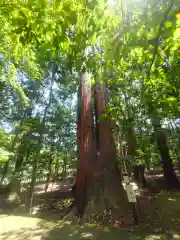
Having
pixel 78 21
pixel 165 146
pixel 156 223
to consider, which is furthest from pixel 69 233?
pixel 165 146

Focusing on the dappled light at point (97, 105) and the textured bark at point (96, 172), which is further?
the textured bark at point (96, 172)

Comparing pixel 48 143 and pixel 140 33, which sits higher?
pixel 48 143

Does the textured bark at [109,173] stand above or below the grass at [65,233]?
above

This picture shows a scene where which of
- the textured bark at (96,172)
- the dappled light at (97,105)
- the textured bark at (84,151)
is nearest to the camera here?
the dappled light at (97,105)

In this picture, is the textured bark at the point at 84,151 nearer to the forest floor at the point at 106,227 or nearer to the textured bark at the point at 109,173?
the textured bark at the point at 109,173

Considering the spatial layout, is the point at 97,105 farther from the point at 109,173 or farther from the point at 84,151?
the point at 109,173

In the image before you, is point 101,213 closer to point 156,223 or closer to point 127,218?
point 127,218

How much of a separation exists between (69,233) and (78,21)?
3.49 meters

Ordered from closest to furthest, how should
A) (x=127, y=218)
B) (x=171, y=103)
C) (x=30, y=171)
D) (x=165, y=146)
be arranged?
(x=171, y=103), (x=127, y=218), (x=165, y=146), (x=30, y=171)

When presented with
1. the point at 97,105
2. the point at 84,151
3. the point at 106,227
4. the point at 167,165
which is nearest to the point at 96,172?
the point at 84,151

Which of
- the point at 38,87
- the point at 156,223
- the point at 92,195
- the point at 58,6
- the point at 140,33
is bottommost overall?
the point at 156,223

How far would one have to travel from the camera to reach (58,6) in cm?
104

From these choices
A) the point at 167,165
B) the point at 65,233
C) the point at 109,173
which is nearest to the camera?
the point at 65,233

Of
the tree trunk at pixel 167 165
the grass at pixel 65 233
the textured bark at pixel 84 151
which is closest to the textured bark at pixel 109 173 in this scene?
the textured bark at pixel 84 151
